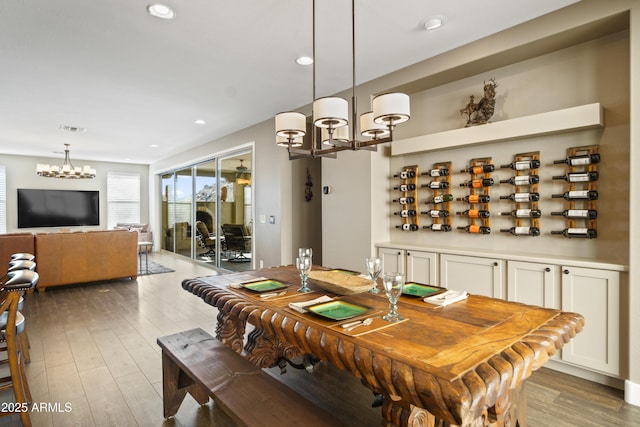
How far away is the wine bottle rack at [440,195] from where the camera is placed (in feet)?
Answer: 11.7

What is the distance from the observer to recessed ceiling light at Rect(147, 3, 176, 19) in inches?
96.0

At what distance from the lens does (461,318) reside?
1.54 metres

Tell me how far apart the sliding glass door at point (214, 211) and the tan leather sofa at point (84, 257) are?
159cm

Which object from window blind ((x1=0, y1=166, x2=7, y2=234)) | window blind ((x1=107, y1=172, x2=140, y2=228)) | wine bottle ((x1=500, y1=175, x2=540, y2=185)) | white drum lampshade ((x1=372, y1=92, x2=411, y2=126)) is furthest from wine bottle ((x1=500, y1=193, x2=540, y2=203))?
window blind ((x1=0, y1=166, x2=7, y2=234))

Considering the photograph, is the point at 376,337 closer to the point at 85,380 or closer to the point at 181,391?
the point at 181,391

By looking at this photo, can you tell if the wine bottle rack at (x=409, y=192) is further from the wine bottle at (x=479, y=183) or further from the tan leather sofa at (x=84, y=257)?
the tan leather sofa at (x=84, y=257)

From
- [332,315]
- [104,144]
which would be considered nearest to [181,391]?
[332,315]

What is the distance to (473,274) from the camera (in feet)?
10.1

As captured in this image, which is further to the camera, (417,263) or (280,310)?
(417,263)

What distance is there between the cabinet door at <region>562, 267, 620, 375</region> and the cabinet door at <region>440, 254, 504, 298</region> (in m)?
0.48

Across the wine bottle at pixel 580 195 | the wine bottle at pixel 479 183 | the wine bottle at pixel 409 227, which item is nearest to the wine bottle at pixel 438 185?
the wine bottle at pixel 479 183

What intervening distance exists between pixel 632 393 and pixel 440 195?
209 cm

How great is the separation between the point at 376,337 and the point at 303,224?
4.16m

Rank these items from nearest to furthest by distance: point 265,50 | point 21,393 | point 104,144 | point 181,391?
point 21,393
point 181,391
point 265,50
point 104,144
